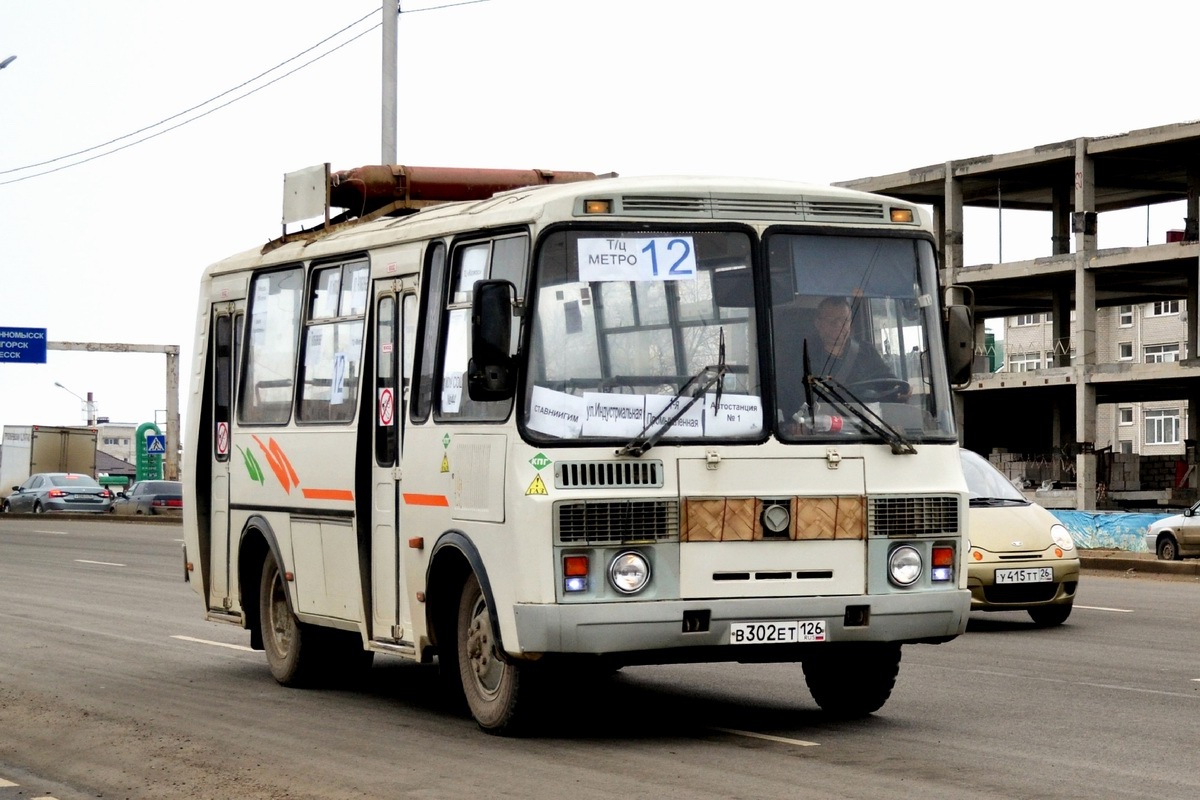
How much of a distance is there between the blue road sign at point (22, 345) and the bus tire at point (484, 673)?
200 feet

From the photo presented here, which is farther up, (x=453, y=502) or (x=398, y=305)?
(x=398, y=305)

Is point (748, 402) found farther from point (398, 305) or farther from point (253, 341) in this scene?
point (253, 341)

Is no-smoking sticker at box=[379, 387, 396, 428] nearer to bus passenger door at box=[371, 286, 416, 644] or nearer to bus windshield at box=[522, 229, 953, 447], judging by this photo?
bus passenger door at box=[371, 286, 416, 644]

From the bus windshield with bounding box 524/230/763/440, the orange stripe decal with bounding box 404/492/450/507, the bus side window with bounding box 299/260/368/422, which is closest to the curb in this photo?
the bus side window with bounding box 299/260/368/422

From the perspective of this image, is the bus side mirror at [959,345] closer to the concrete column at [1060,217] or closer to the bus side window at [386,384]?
the bus side window at [386,384]

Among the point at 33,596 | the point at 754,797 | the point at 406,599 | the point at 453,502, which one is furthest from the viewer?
the point at 33,596

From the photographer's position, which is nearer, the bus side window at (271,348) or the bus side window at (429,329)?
the bus side window at (429,329)

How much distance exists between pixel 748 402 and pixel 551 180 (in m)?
4.10

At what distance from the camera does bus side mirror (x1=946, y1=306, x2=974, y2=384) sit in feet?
32.7

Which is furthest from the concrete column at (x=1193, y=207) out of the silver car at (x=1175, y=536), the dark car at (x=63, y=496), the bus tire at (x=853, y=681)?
the bus tire at (x=853, y=681)

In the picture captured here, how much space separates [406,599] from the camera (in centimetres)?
1059

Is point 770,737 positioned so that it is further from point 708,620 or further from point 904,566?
point 904,566

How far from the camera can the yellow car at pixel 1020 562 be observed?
1661 centimetres

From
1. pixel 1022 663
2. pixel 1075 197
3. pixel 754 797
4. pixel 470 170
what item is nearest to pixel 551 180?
pixel 470 170
